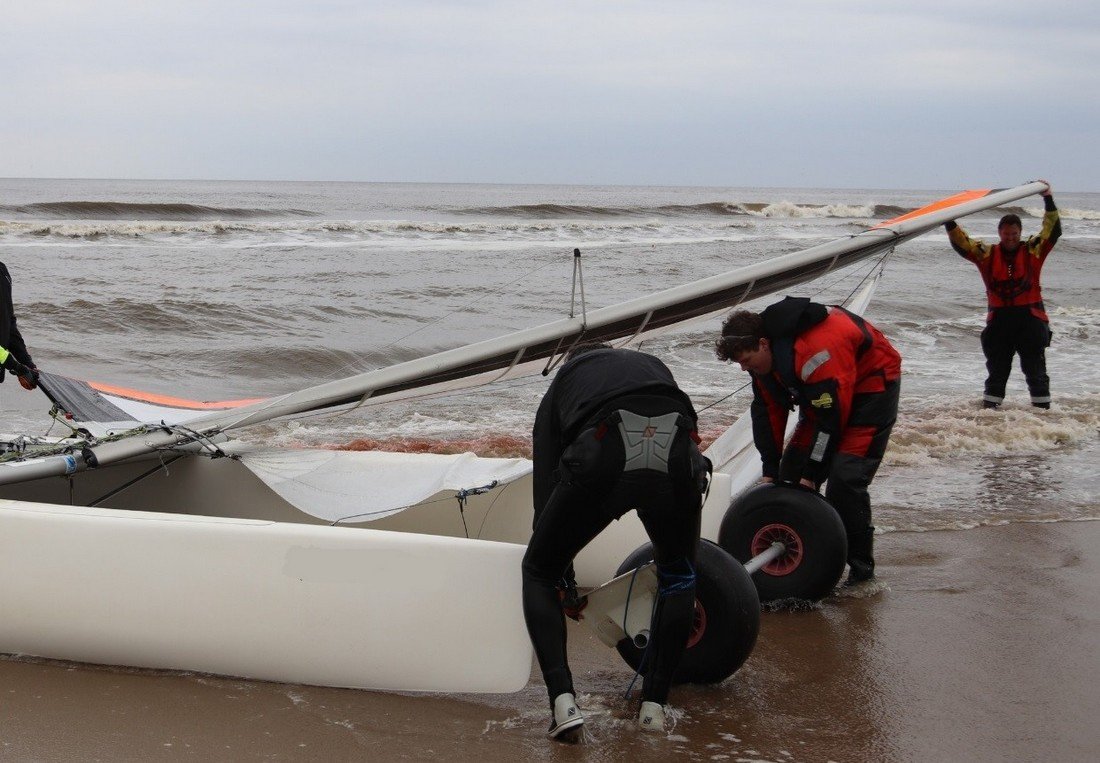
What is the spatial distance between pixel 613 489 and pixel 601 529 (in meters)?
0.19

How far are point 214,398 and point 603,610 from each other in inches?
284

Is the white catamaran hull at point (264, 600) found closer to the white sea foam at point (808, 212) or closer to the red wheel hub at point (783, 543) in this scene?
the red wheel hub at point (783, 543)

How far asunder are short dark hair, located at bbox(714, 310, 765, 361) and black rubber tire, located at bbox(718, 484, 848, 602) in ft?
2.08

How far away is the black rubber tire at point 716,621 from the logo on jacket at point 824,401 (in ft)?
3.06

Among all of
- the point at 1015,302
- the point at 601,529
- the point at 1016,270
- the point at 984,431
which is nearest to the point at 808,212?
the point at 1015,302

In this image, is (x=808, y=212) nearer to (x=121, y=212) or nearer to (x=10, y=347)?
(x=121, y=212)

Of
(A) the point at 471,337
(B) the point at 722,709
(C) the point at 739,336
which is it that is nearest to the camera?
(B) the point at 722,709

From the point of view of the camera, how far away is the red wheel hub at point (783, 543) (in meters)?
4.47

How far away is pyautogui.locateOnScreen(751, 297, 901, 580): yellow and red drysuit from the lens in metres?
4.31

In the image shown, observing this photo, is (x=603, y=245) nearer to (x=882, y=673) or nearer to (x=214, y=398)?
(x=214, y=398)

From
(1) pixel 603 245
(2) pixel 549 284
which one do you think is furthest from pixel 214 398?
(1) pixel 603 245

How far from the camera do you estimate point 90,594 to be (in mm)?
3738

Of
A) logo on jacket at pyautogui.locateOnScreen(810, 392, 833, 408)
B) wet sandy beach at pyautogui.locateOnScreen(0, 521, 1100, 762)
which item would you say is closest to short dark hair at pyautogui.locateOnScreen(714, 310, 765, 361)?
logo on jacket at pyautogui.locateOnScreen(810, 392, 833, 408)

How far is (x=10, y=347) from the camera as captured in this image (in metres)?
Result: 5.77
